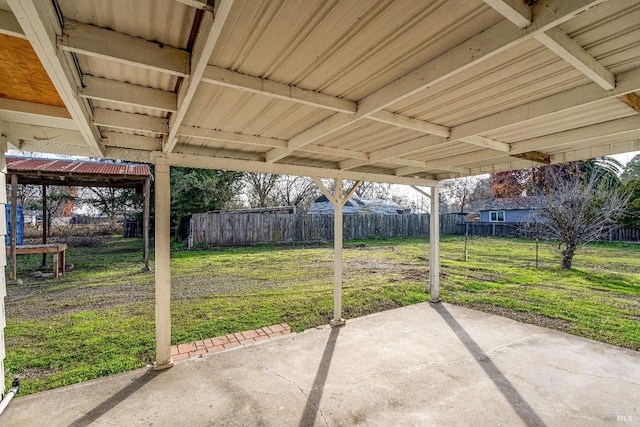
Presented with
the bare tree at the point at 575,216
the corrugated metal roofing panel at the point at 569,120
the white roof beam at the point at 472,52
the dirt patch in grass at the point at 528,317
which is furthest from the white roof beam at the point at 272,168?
the bare tree at the point at 575,216

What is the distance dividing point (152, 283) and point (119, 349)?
10.3 feet

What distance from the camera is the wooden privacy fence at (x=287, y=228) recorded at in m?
12.1

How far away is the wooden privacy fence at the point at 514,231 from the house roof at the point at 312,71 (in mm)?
12408

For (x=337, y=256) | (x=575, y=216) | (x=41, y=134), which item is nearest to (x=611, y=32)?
(x=337, y=256)

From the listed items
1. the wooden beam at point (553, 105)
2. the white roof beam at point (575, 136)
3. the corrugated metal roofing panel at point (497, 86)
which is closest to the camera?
the corrugated metal roofing panel at point (497, 86)

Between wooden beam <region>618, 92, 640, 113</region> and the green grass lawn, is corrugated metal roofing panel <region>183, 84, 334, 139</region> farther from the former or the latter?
the green grass lawn

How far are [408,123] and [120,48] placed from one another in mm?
1860

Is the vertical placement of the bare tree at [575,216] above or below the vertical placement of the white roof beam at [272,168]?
below

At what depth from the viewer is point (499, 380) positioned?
2.88m

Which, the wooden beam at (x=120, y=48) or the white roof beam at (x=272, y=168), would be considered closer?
the wooden beam at (x=120, y=48)

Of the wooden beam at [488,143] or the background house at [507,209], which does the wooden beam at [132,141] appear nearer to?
the wooden beam at [488,143]

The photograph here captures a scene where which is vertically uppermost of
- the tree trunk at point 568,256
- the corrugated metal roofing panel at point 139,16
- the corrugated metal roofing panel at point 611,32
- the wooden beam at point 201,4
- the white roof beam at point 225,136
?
the corrugated metal roofing panel at point 139,16

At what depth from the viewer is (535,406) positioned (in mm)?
2490

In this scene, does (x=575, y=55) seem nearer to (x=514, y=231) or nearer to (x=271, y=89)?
Answer: (x=271, y=89)
